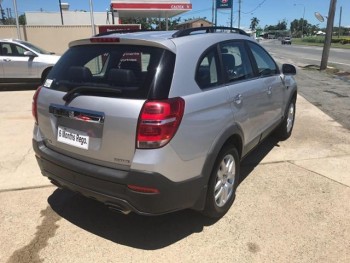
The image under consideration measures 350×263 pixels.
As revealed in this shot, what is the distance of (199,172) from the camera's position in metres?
2.97

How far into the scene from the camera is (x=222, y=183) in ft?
11.5

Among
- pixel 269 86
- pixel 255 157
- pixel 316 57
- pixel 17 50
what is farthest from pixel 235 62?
pixel 316 57

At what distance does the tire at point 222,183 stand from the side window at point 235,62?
74cm

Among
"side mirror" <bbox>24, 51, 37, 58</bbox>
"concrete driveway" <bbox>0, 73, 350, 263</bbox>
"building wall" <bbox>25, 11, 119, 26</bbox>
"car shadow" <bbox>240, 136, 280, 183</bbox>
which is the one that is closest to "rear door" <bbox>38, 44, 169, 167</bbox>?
"concrete driveway" <bbox>0, 73, 350, 263</bbox>

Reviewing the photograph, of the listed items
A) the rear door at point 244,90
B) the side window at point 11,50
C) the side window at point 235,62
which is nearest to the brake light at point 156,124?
the rear door at point 244,90

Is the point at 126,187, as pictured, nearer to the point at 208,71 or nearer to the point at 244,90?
the point at 208,71

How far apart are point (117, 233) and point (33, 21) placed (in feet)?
145

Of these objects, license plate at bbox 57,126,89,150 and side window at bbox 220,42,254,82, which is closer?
license plate at bbox 57,126,89,150

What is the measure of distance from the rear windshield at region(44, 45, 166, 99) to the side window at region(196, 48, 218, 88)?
41 centimetres

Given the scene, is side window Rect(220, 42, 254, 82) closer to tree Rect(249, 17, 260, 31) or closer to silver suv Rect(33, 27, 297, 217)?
silver suv Rect(33, 27, 297, 217)

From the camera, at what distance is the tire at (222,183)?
3240 millimetres

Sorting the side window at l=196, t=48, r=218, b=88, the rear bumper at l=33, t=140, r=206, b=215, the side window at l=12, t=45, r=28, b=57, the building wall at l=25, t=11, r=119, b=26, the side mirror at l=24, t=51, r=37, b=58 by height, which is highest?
the building wall at l=25, t=11, r=119, b=26

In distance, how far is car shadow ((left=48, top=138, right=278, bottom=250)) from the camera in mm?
3234

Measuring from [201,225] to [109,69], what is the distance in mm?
1663
